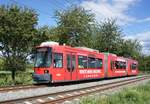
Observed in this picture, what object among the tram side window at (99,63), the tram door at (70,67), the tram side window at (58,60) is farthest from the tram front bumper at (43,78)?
the tram side window at (99,63)

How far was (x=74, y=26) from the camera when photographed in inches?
1975

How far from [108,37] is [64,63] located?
49.5 m

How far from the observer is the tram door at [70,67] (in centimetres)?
2723

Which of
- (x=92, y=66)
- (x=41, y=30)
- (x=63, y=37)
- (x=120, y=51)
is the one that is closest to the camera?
(x=92, y=66)

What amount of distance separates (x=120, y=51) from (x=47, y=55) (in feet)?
183

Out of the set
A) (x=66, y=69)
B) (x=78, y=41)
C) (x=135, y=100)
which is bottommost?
(x=135, y=100)

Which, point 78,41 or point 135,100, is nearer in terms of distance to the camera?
point 135,100

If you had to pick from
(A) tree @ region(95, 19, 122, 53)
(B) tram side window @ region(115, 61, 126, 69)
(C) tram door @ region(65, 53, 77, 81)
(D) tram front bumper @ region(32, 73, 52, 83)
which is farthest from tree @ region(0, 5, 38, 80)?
(A) tree @ region(95, 19, 122, 53)

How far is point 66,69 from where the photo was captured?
88.6 feet

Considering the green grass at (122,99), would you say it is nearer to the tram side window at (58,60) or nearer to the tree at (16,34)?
the tram side window at (58,60)

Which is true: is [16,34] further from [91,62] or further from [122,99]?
[122,99]

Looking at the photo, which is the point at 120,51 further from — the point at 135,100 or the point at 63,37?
the point at 135,100

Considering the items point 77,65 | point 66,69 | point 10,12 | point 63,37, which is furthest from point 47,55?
point 63,37

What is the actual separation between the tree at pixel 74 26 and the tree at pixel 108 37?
20.5 m
